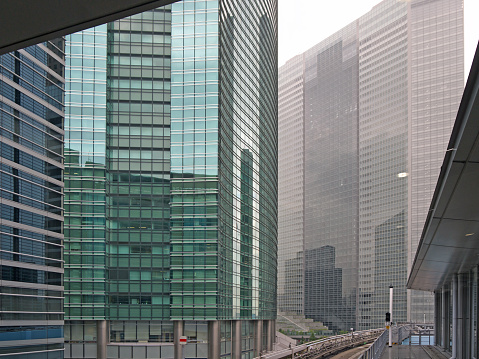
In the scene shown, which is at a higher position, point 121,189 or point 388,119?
point 388,119

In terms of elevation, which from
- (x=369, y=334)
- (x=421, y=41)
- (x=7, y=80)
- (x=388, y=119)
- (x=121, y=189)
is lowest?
(x=369, y=334)

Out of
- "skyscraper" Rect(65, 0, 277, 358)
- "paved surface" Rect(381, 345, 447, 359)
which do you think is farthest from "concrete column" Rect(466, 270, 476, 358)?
"skyscraper" Rect(65, 0, 277, 358)

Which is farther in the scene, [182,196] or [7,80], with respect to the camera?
[182,196]

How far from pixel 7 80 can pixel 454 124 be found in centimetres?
2408

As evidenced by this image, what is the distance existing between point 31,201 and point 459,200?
23.3 meters

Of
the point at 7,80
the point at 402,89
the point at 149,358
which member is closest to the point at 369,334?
the point at 149,358

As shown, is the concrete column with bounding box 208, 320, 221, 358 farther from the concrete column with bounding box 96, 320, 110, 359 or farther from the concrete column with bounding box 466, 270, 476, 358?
the concrete column with bounding box 466, 270, 476, 358

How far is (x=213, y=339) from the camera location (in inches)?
2267

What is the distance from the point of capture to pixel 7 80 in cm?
2675

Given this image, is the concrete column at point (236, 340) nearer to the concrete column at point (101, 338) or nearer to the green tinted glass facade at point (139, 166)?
the green tinted glass facade at point (139, 166)

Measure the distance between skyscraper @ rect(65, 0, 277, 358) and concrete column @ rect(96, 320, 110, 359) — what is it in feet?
0.56

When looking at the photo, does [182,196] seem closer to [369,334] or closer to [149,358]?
[149,358]

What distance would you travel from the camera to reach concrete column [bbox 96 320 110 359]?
57594 millimetres

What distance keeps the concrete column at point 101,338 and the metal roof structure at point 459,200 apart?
43337 millimetres
